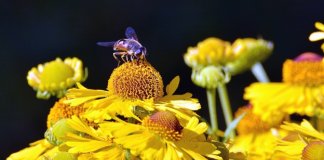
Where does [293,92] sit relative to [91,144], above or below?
below

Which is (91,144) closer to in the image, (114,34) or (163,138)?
(163,138)

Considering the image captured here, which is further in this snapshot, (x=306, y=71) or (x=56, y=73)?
(x=306, y=71)

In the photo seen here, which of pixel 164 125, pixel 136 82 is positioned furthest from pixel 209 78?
pixel 164 125

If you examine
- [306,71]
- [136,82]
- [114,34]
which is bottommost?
[114,34]

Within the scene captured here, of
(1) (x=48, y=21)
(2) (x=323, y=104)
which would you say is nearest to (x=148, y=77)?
(2) (x=323, y=104)

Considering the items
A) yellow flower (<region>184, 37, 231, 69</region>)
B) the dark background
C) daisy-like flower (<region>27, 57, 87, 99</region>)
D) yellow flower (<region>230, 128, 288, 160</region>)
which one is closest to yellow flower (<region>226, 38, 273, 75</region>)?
yellow flower (<region>184, 37, 231, 69</region>)

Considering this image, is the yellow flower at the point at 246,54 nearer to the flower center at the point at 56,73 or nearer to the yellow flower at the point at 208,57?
the yellow flower at the point at 208,57

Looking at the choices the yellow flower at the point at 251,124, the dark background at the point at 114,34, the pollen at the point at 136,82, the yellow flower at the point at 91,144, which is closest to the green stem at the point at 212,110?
the yellow flower at the point at 251,124
